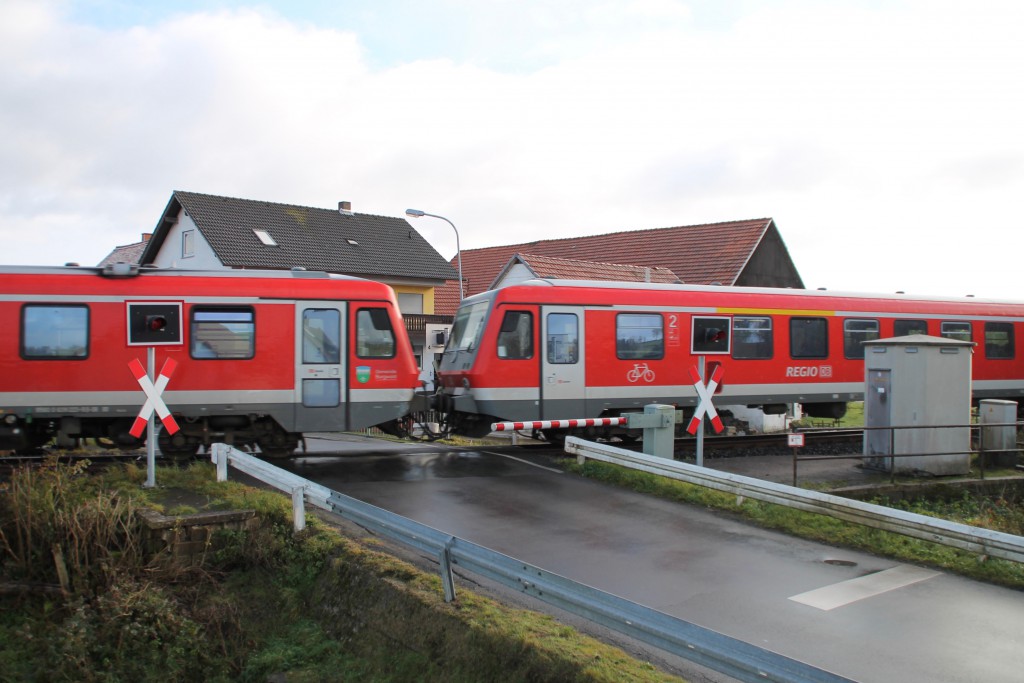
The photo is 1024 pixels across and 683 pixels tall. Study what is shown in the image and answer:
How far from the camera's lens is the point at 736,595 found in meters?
6.93

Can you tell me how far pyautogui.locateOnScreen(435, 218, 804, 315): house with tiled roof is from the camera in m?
33.3

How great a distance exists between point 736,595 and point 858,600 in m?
0.98

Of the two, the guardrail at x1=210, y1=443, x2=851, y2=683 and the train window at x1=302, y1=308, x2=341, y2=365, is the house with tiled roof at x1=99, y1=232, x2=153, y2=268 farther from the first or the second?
the guardrail at x1=210, y1=443, x2=851, y2=683

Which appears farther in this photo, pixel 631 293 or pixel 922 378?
pixel 631 293

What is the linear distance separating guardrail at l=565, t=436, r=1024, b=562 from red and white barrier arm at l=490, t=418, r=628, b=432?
1570 millimetres

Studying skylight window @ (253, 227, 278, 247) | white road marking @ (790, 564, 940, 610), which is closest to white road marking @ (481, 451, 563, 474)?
white road marking @ (790, 564, 940, 610)

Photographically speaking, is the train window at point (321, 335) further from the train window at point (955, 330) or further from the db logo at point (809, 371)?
the train window at point (955, 330)

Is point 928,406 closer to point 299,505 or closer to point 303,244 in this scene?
point 299,505

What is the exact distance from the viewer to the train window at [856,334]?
60.0ft

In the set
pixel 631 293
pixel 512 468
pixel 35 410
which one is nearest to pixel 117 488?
pixel 35 410

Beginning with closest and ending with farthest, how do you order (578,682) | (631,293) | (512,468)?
(578,682)
(512,468)
(631,293)

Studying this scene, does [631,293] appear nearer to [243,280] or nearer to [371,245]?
[243,280]

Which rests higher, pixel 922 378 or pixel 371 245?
pixel 371 245

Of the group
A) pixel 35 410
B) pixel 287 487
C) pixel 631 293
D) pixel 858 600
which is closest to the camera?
pixel 858 600
